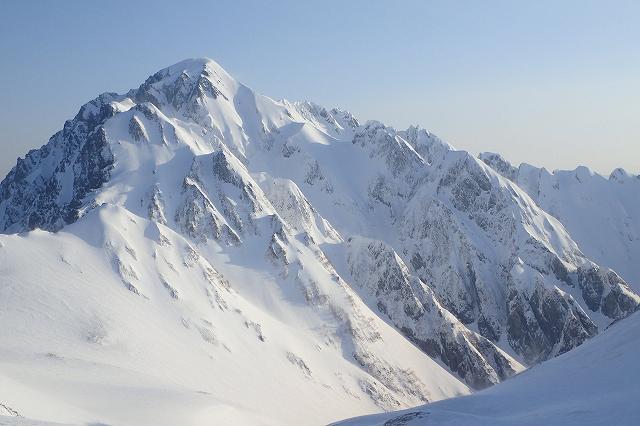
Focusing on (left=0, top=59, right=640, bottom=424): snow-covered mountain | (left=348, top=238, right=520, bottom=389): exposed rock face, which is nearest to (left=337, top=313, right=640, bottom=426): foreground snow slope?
(left=0, top=59, right=640, bottom=424): snow-covered mountain

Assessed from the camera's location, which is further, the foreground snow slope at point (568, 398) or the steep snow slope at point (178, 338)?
the steep snow slope at point (178, 338)

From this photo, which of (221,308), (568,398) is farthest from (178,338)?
(568,398)

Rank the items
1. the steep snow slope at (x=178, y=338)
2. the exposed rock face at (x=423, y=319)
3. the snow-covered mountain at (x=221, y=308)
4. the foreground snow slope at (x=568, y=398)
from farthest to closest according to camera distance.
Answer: the exposed rock face at (x=423, y=319) < the snow-covered mountain at (x=221, y=308) < the steep snow slope at (x=178, y=338) < the foreground snow slope at (x=568, y=398)

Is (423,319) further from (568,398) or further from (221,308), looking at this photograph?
(568,398)

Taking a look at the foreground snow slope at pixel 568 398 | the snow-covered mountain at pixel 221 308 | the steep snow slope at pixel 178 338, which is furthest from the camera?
the snow-covered mountain at pixel 221 308

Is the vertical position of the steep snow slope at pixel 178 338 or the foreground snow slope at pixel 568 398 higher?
the steep snow slope at pixel 178 338

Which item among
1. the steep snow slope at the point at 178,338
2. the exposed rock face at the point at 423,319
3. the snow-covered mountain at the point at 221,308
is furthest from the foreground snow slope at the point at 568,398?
the exposed rock face at the point at 423,319

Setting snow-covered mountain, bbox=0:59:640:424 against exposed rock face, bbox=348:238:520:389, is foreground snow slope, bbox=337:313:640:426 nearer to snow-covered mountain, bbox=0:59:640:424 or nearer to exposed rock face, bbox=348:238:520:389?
snow-covered mountain, bbox=0:59:640:424

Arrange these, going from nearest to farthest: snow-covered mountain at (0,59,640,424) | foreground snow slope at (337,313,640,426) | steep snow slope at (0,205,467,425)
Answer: foreground snow slope at (337,313,640,426), steep snow slope at (0,205,467,425), snow-covered mountain at (0,59,640,424)

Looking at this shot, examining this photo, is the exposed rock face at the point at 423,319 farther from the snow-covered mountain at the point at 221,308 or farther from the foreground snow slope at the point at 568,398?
the foreground snow slope at the point at 568,398
